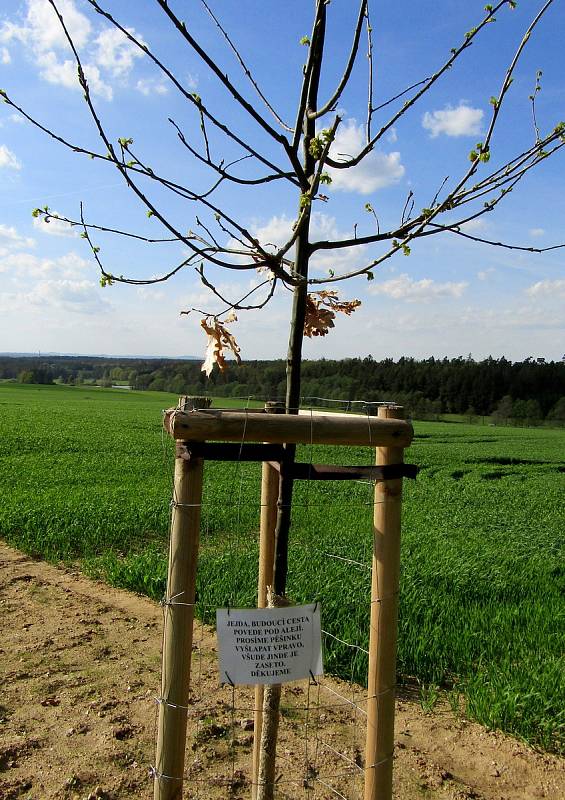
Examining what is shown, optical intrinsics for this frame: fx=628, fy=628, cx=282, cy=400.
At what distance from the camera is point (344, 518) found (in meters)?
11.1

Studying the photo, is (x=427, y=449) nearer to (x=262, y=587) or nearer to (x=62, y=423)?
(x=62, y=423)

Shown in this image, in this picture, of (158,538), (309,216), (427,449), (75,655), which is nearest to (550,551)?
(158,538)

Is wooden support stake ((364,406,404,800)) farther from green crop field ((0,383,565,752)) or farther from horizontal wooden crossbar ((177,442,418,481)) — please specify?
green crop field ((0,383,565,752))

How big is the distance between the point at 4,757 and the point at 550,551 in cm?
873

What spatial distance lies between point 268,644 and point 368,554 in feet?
21.0

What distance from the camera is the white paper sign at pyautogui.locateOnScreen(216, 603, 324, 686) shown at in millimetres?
2113

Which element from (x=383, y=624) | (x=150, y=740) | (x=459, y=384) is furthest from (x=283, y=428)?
(x=459, y=384)

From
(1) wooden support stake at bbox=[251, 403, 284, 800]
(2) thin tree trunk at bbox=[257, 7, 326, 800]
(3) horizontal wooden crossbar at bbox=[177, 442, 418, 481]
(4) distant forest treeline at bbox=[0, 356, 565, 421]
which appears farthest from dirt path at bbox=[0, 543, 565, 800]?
(4) distant forest treeline at bbox=[0, 356, 565, 421]

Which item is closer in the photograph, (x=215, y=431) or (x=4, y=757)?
(x=215, y=431)

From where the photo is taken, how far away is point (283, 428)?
→ 2.17 meters

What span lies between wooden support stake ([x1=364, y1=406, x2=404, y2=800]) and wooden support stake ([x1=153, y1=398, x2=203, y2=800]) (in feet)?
2.30

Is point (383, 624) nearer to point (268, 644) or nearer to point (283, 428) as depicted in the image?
point (268, 644)


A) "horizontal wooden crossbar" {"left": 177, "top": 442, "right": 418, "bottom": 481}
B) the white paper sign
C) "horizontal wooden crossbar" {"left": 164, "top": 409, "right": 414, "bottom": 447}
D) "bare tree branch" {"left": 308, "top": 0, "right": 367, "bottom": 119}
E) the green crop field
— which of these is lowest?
the green crop field

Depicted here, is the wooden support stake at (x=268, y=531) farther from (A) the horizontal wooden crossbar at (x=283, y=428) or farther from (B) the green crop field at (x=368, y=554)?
(A) the horizontal wooden crossbar at (x=283, y=428)
